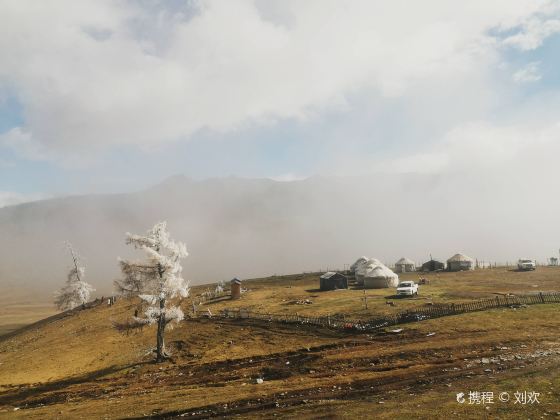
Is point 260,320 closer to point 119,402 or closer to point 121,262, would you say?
point 121,262

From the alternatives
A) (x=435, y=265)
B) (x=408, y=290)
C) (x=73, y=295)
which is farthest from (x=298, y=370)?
(x=435, y=265)

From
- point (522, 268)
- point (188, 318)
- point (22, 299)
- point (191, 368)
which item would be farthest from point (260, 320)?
point (22, 299)

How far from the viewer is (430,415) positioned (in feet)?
50.9

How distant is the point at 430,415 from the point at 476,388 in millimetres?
4449

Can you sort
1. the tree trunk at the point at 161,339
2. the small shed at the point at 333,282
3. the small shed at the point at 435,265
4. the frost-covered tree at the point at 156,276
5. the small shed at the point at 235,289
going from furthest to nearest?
the small shed at the point at 435,265, the small shed at the point at 333,282, the small shed at the point at 235,289, the frost-covered tree at the point at 156,276, the tree trunk at the point at 161,339

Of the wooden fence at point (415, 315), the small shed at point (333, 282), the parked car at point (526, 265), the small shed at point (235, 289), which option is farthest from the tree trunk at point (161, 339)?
the parked car at point (526, 265)

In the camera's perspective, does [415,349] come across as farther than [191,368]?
No

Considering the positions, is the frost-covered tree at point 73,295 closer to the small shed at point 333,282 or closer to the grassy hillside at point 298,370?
the grassy hillside at point 298,370

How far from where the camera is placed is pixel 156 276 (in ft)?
125

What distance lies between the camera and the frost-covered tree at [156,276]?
37.2m

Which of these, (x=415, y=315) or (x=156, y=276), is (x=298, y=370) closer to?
(x=156, y=276)

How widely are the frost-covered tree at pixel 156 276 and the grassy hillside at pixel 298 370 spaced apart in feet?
12.9

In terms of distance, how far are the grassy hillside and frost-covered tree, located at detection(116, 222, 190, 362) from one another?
12.9 ft

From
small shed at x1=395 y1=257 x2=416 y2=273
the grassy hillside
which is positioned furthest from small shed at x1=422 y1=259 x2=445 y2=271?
the grassy hillside
